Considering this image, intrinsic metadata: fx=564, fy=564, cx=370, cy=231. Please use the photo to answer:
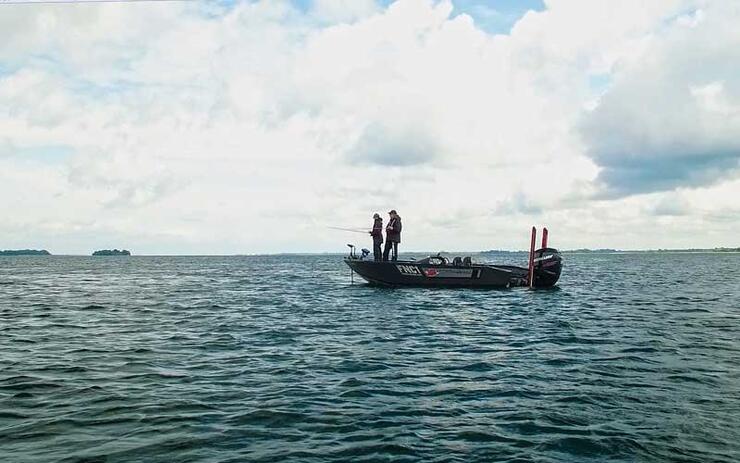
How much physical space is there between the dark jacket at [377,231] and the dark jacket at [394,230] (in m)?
0.38

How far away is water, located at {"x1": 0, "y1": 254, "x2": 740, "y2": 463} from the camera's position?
6.91m

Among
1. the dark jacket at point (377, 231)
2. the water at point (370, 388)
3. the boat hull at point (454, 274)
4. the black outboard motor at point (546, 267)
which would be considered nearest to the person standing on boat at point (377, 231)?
the dark jacket at point (377, 231)

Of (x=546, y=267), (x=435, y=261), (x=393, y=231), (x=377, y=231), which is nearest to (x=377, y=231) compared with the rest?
(x=377, y=231)

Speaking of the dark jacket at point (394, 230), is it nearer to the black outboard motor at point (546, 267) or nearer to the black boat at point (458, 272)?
the black boat at point (458, 272)

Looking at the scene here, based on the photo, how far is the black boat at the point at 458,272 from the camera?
99.3 ft

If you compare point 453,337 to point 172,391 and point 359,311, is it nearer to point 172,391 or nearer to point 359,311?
point 359,311

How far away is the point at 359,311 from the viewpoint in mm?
21078

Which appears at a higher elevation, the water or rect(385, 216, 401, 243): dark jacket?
rect(385, 216, 401, 243): dark jacket

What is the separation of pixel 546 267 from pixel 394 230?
9.05 m

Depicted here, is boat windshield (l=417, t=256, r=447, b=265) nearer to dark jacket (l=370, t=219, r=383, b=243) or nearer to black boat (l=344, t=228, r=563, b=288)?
black boat (l=344, t=228, r=563, b=288)

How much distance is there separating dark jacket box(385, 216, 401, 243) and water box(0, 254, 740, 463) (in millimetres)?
10636

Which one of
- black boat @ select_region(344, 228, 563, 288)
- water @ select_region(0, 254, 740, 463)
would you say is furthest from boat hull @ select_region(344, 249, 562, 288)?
water @ select_region(0, 254, 740, 463)

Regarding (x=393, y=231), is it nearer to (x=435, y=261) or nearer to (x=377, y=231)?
(x=377, y=231)

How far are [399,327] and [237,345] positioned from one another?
513 centimetres
